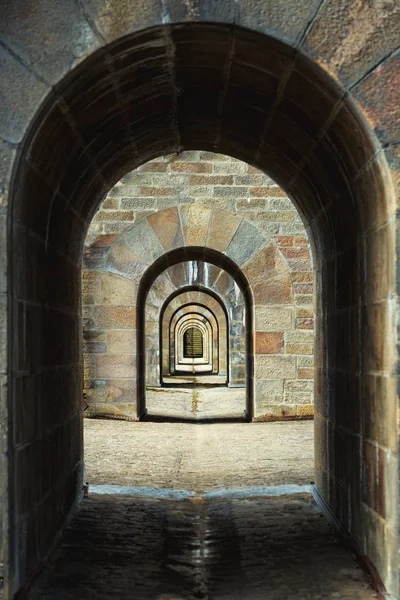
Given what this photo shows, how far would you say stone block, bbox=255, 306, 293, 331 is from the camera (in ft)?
27.7

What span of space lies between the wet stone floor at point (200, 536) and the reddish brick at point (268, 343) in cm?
243

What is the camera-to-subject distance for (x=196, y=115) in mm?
3756

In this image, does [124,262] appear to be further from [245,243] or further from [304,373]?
[304,373]

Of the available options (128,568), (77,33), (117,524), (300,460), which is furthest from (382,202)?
(300,460)

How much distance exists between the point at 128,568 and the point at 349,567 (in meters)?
0.90

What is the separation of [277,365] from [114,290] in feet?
6.79

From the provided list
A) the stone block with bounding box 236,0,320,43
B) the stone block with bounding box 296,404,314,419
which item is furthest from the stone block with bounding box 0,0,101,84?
the stone block with bounding box 296,404,314,419

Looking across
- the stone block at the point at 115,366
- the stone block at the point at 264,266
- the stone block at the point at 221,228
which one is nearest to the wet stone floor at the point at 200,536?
the stone block at the point at 115,366

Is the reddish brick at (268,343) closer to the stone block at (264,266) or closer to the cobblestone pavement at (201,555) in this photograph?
the stone block at (264,266)

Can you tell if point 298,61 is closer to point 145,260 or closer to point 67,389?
point 67,389

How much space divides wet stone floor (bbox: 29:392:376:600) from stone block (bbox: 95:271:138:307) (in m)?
2.78

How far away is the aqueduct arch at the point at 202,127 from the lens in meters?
2.54

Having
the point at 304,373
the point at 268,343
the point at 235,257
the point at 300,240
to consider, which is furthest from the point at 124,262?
the point at 304,373

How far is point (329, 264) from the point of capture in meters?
3.89
